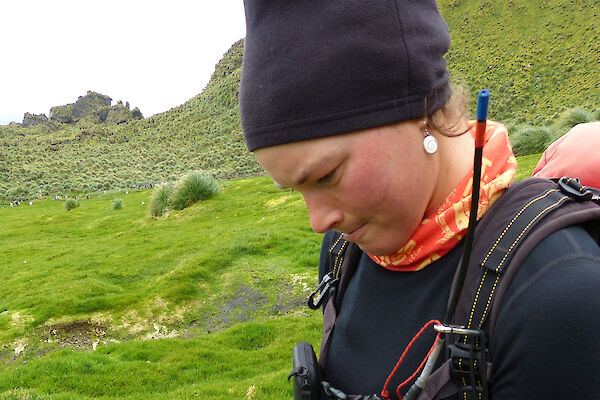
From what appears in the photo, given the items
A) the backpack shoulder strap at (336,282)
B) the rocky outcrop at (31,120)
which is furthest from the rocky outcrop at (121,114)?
the backpack shoulder strap at (336,282)

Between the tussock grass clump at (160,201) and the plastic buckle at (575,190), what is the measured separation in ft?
71.9

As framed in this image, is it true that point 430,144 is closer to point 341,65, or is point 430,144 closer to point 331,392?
point 341,65

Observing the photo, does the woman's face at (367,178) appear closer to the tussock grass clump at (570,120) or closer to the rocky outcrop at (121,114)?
the tussock grass clump at (570,120)

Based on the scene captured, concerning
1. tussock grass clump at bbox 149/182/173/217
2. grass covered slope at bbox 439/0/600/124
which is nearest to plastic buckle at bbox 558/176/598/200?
tussock grass clump at bbox 149/182/173/217

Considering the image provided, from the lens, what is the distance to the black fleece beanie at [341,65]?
3.66 feet

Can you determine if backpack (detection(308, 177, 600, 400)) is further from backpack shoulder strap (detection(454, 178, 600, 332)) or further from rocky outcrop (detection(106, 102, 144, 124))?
rocky outcrop (detection(106, 102, 144, 124))

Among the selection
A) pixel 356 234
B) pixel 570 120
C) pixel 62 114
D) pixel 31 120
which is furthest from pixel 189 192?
pixel 31 120

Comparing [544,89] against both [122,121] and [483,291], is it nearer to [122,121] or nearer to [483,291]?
[483,291]

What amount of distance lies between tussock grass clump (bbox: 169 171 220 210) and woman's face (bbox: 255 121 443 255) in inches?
838

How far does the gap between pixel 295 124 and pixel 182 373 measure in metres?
6.48

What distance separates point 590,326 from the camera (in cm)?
91

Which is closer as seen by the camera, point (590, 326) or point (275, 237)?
point (590, 326)

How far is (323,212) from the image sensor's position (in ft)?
4.50

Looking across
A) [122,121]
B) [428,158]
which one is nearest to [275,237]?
[428,158]
